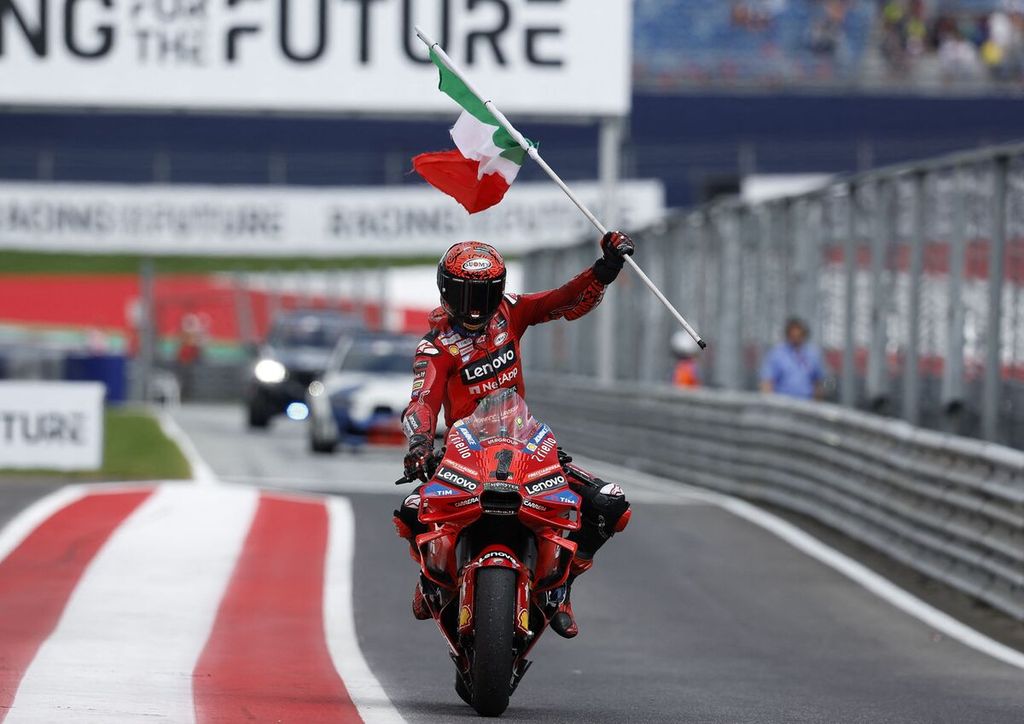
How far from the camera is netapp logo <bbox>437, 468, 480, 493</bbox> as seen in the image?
7.35 meters

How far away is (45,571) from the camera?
12.2 m

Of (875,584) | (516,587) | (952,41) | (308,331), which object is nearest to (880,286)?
(875,584)

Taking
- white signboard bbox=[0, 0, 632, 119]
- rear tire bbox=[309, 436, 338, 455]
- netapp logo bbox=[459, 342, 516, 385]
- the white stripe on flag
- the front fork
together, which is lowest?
rear tire bbox=[309, 436, 338, 455]

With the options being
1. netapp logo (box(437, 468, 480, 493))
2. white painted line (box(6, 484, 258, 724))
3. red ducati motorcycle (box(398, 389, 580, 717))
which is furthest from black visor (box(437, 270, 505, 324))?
white painted line (box(6, 484, 258, 724))

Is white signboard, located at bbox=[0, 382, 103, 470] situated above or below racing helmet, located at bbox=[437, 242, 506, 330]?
below

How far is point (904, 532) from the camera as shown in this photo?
13.2m

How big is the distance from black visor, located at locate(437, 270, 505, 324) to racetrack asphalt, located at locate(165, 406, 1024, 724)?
1.40 m

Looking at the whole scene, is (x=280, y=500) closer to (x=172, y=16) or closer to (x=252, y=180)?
(x=172, y=16)

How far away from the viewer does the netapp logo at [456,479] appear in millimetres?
7348

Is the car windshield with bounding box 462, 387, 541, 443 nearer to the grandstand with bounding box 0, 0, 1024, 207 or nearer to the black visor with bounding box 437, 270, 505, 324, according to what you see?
the black visor with bounding box 437, 270, 505, 324

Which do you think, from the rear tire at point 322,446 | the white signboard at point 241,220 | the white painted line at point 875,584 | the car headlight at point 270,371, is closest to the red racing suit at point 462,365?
the white painted line at point 875,584

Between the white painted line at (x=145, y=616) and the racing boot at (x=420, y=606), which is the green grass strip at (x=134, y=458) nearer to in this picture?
the white painted line at (x=145, y=616)

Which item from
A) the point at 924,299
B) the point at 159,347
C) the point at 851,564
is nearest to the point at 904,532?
the point at 851,564

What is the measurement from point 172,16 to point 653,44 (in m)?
23.0
